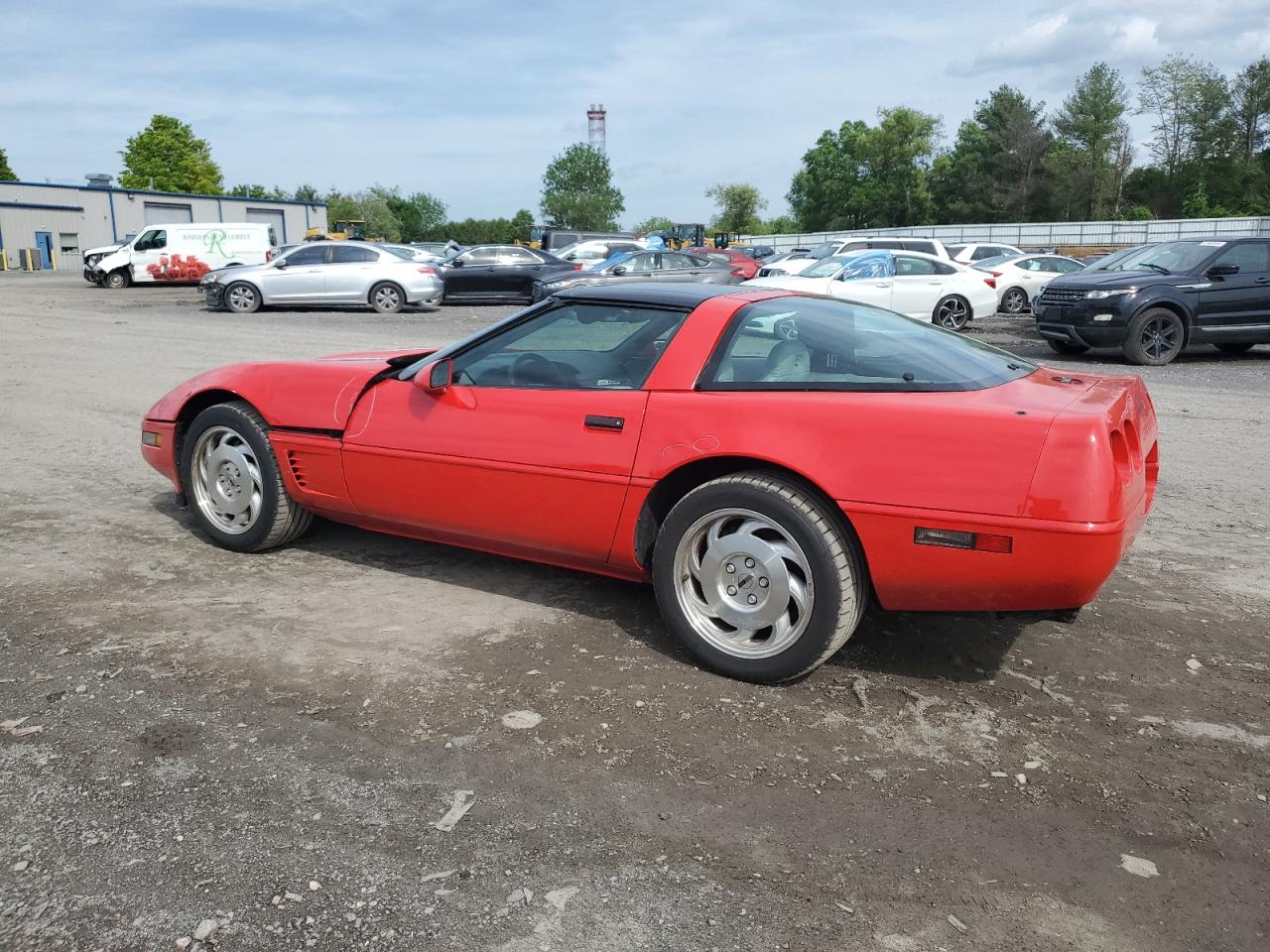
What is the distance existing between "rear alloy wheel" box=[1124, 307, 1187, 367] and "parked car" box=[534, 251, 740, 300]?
10.1 metres

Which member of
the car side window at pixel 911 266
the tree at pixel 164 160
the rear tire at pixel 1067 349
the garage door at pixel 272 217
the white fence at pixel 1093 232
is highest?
the tree at pixel 164 160

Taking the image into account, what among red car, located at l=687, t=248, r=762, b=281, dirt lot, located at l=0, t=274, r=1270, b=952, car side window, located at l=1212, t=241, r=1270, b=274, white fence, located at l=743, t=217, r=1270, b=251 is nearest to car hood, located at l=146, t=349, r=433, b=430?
dirt lot, located at l=0, t=274, r=1270, b=952

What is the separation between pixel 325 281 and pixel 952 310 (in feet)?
40.4

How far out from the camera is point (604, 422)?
3.84m

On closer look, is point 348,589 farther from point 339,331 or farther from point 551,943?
point 339,331

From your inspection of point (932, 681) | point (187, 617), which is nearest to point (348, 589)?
point (187, 617)

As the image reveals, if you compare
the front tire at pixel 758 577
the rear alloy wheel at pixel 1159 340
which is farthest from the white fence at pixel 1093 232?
the front tire at pixel 758 577

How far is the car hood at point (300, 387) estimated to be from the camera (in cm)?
454

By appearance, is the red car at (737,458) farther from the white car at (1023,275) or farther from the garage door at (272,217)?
the garage door at (272,217)

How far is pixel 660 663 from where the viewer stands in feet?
12.2

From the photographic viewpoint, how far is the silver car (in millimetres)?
21422

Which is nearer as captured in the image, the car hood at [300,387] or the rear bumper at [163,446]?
the car hood at [300,387]

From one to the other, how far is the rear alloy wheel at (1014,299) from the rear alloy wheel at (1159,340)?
363 inches

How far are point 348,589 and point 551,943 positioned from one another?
2.49m
